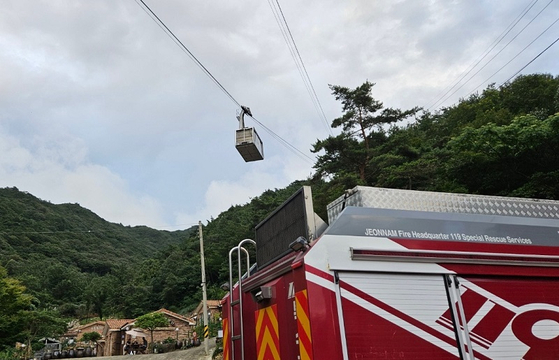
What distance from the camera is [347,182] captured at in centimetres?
2739

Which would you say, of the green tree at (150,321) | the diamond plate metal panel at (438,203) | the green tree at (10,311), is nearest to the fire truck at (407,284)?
the diamond plate metal panel at (438,203)

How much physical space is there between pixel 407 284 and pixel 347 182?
23712mm

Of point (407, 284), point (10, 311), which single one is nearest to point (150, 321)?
point (10, 311)

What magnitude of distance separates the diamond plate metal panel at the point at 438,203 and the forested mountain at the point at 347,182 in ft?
51.0

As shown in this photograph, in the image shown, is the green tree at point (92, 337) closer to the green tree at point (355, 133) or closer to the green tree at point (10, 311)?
the green tree at point (10, 311)

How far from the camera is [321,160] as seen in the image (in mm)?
31484

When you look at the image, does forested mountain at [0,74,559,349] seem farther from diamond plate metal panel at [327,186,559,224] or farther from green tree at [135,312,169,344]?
diamond plate metal panel at [327,186,559,224]

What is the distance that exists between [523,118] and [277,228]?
18997 millimetres

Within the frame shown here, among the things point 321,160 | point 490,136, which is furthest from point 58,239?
point 490,136

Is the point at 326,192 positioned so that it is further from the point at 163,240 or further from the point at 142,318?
the point at 163,240

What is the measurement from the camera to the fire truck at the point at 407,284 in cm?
367

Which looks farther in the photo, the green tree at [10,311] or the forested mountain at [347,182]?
the green tree at [10,311]

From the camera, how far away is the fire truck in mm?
3672

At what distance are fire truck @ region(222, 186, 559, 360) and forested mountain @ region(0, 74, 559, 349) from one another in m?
16.1
